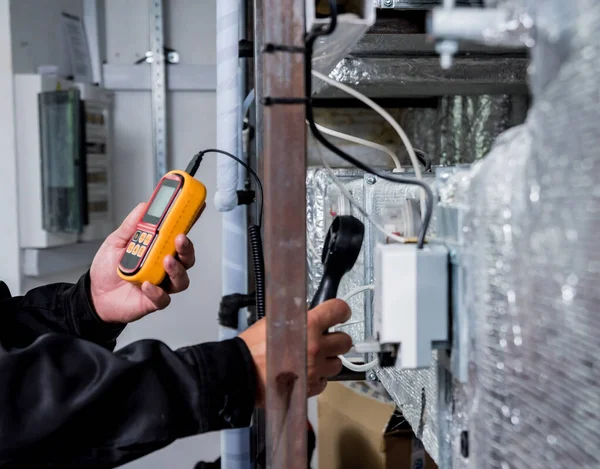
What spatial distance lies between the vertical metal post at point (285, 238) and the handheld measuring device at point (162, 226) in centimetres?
42

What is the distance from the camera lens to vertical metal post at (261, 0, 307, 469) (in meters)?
0.51

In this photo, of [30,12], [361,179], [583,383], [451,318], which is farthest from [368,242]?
[30,12]

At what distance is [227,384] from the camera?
24.5 inches

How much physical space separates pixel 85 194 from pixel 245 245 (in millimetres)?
921

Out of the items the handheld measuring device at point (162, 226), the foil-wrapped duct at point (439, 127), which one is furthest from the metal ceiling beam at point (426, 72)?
the handheld measuring device at point (162, 226)

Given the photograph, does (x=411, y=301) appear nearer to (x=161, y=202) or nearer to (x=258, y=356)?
(x=258, y=356)

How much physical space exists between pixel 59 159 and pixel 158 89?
45 centimetres

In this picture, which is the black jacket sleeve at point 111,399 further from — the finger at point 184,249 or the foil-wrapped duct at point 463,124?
the foil-wrapped duct at point 463,124

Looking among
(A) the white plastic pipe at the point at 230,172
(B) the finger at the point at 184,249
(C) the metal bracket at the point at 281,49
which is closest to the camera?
(C) the metal bracket at the point at 281,49

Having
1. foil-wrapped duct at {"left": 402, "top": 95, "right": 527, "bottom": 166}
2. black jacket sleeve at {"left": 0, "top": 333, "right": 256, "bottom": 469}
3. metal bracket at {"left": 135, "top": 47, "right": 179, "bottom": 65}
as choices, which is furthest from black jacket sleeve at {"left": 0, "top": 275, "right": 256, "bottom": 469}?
metal bracket at {"left": 135, "top": 47, "right": 179, "bottom": 65}

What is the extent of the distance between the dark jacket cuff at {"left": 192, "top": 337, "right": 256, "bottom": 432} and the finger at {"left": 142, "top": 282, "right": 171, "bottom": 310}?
0.32 m

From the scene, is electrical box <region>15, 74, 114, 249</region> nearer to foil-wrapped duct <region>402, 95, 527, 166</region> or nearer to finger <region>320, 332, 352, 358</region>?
foil-wrapped duct <region>402, 95, 527, 166</region>

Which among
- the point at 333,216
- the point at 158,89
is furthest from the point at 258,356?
the point at 158,89

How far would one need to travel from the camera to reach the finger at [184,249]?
36.0 inches
